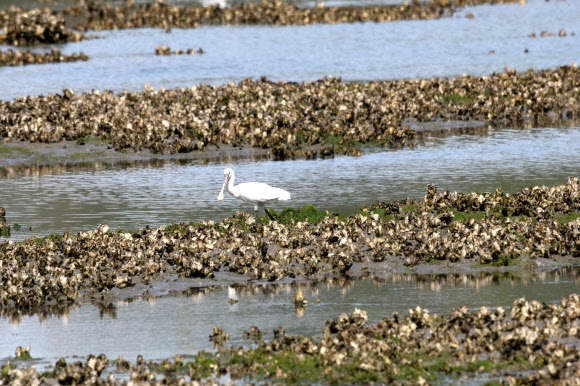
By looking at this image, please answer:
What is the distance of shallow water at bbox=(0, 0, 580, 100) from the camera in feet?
127

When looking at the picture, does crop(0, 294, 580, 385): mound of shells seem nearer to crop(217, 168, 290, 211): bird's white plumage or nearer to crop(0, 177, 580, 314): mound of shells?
crop(0, 177, 580, 314): mound of shells

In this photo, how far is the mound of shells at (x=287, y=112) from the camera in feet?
91.4

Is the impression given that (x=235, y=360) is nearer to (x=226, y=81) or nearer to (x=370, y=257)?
(x=370, y=257)

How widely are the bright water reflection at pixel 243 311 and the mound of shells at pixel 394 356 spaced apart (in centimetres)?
A: 72

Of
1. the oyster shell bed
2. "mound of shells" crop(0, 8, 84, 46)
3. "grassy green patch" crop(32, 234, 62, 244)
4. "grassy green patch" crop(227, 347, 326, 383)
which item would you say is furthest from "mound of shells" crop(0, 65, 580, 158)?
the oyster shell bed

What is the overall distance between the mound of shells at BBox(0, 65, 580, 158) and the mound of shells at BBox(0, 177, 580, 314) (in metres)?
8.66

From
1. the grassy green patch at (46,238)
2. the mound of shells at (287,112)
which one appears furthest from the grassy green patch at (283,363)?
the mound of shells at (287,112)

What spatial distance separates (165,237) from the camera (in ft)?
57.8

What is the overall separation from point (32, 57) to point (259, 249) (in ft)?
96.8

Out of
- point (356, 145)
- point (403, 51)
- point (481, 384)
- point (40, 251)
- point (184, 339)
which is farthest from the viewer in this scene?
point (403, 51)

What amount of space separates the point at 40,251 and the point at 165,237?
1975 mm

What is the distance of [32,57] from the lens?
44438 millimetres

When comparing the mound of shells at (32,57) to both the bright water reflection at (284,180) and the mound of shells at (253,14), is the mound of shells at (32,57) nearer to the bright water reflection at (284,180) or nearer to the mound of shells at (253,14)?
the mound of shells at (253,14)

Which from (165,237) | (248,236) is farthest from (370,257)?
(165,237)
